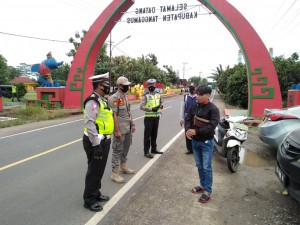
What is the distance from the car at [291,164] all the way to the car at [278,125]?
238 centimetres

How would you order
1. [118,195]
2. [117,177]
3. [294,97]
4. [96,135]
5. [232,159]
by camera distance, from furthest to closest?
1. [294,97]
2. [232,159]
3. [117,177]
4. [118,195]
5. [96,135]

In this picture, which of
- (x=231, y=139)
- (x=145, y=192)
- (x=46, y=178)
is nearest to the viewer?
(x=145, y=192)

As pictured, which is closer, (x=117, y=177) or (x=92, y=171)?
(x=92, y=171)

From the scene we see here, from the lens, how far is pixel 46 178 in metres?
5.22

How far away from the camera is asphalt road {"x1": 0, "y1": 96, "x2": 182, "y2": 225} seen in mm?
3809

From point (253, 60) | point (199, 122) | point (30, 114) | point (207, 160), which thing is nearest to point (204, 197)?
point (207, 160)

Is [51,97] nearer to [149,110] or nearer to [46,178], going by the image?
[149,110]

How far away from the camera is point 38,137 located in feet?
30.9

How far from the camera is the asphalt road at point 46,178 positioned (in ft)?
12.5

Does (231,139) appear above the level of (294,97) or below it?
below

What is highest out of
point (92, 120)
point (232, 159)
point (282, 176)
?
point (92, 120)

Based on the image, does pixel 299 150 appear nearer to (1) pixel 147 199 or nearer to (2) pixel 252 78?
(1) pixel 147 199

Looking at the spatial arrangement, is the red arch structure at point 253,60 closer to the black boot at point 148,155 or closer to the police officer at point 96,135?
the black boot at point 148,155

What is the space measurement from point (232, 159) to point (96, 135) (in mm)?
3012
